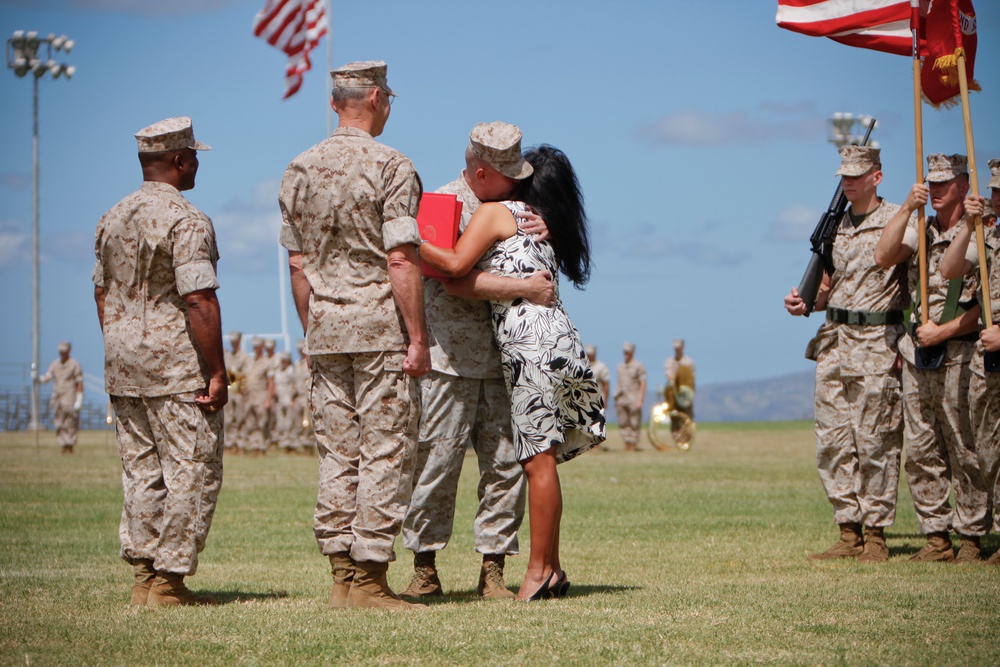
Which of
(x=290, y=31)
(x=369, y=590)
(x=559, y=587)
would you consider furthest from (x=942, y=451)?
(x=290, y=31)

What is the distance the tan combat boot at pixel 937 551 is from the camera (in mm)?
8258

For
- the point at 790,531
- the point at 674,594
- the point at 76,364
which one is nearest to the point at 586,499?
the point at 790,531

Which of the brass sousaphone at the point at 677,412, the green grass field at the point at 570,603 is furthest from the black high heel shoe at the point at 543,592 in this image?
the brass sousaphone at the point at 677,412

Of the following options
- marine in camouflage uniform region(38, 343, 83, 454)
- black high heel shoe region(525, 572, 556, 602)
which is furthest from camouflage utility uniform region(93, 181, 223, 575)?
marine in camouflage uniform region(38, 343, 83, 454)

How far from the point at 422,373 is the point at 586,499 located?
8581mm

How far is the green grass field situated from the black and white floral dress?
787 millimetres

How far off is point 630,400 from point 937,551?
77.8 ft

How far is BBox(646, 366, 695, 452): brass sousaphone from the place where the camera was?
3009 cm

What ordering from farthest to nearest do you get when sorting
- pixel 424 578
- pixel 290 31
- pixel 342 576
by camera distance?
pixel 290 31 → pixel 424 578 → pixel 342 576

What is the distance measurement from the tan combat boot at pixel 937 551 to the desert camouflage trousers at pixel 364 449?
374 cm

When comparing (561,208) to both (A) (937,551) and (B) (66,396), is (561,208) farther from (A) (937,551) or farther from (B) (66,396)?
(B) (66,396)

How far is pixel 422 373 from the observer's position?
6047 mm

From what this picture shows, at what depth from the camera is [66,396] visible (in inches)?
1156

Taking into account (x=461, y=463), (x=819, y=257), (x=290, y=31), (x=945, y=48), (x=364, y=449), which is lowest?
(x=461, y=463)
